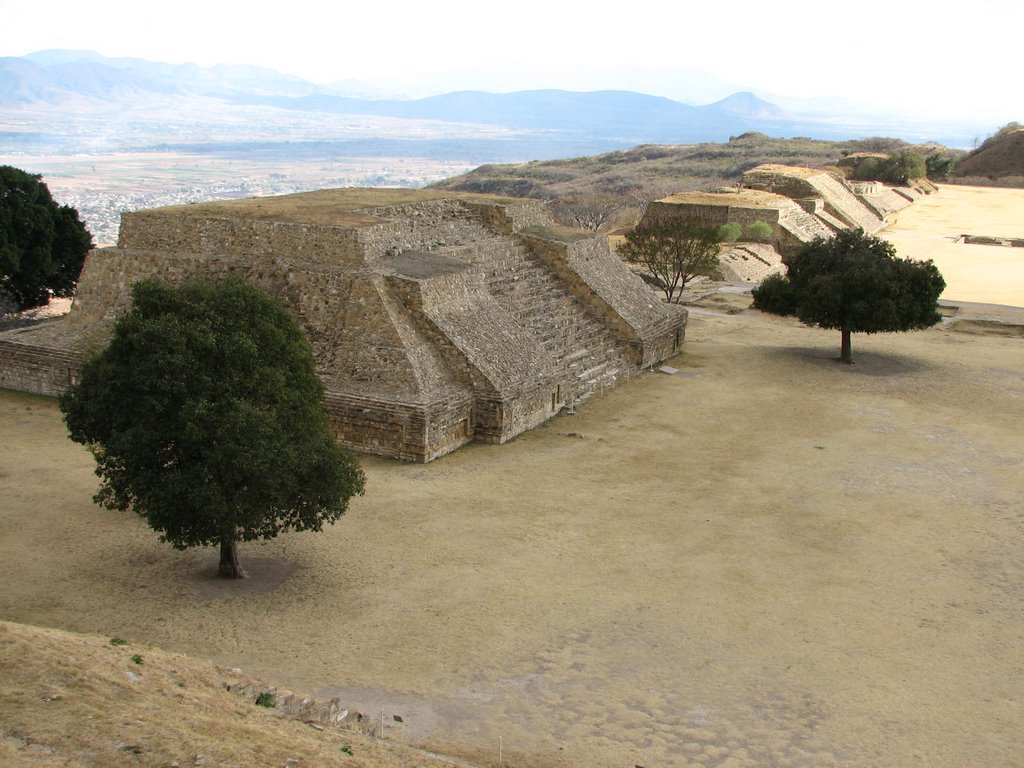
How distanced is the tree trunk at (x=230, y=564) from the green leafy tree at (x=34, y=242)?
12.6 metres

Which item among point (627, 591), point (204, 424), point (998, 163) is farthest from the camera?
point (998, 163)

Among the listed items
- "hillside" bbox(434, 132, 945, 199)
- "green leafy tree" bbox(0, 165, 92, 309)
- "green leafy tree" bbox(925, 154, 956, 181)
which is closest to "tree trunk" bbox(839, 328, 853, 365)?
"green leafy tree" bbox(0, 165, 92, 309)

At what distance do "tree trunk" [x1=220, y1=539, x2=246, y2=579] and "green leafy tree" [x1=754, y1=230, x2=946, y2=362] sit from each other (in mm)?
14226

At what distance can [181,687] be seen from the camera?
7699mm

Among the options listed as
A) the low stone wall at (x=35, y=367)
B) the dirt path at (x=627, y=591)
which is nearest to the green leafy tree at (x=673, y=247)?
the dirt path at (x=627, y=591)

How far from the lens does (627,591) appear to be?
427 inches

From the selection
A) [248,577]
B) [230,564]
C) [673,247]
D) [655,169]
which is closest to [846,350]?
[673,247]

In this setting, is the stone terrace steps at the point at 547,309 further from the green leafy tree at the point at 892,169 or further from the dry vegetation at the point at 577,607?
the green leafy tree at the point at 892,169

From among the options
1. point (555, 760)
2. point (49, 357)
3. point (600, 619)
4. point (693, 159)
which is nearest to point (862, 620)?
point (600, 619)

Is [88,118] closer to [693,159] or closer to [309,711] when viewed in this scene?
Result: [693,159]

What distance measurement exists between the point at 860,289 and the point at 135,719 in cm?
1736

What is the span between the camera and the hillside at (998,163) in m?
68.7

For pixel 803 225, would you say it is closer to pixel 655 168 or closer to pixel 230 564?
pixel 230 564

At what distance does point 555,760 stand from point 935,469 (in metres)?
9.54
